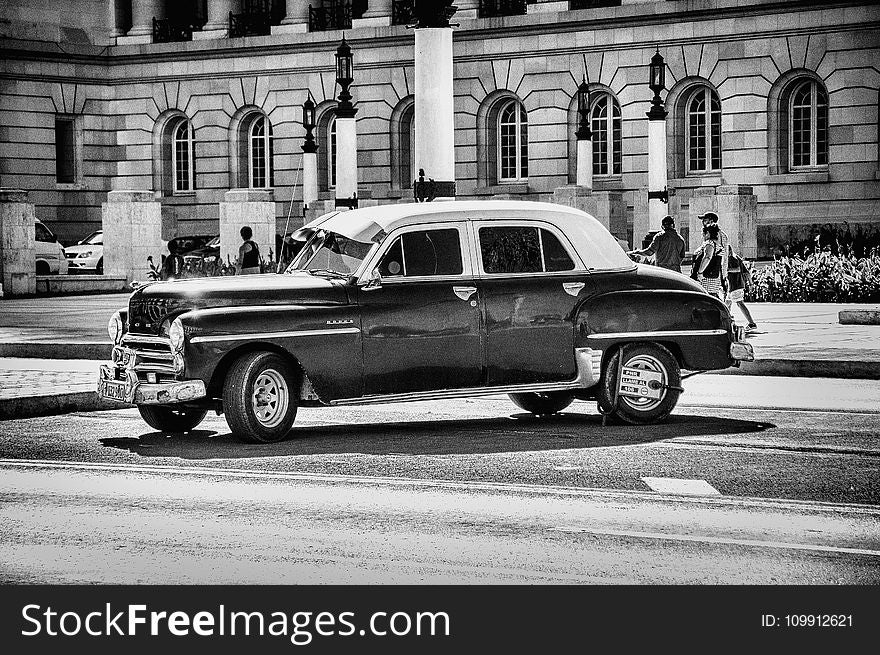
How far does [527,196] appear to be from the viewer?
52.2 metres

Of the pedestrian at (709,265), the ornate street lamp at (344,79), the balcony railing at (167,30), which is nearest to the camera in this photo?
the pedestrian at (709,265)

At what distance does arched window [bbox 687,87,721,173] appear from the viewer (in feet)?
165

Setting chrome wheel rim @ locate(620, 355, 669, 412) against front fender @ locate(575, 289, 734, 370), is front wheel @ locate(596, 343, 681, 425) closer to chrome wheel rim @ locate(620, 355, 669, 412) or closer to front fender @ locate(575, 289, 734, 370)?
chrome wheel rim @ locate(620, 355, 669, 412)

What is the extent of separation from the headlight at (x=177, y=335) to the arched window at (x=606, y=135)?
39855 millimetres

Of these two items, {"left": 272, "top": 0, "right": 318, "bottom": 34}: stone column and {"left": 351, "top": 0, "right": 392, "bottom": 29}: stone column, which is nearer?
{"left": 351, "top": 0, "right": 392, "bottom": 29}: stone column

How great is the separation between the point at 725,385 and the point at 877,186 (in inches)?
1182

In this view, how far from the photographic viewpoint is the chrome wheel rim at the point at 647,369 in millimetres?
14094

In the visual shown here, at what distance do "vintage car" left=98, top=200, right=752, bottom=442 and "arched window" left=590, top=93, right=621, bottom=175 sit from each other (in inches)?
1497

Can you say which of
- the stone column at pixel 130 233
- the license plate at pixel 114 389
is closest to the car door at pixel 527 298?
the license plate at pixel 114 389

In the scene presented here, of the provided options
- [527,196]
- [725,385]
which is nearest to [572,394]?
[725,385]

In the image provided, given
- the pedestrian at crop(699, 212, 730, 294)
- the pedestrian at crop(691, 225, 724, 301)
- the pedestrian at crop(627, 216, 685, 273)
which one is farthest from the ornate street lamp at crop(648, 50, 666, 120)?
the pedestrian at crop(691, 225, 724, 301)

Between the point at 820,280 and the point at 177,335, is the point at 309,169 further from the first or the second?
the point at 177,335

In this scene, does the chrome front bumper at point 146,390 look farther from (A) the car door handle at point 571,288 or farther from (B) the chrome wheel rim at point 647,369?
(B) the chrome wheel rim at point 647,369

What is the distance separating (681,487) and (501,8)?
1767 inches
